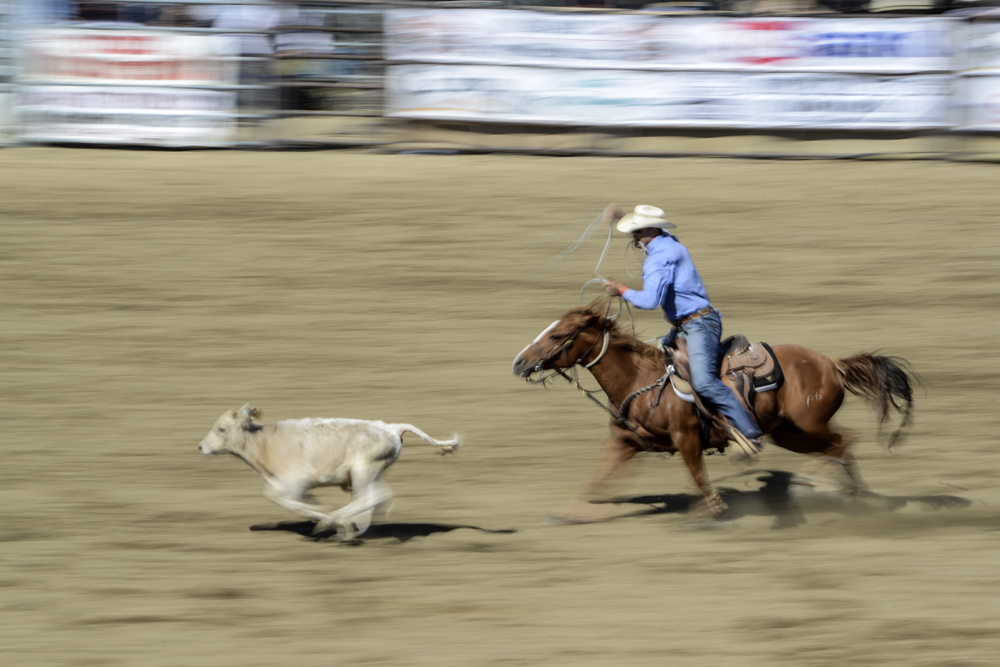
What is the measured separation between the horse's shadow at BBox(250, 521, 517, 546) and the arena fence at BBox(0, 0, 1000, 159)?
9.46 metres

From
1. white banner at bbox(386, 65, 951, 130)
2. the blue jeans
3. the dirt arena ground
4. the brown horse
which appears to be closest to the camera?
the dirt arena ground

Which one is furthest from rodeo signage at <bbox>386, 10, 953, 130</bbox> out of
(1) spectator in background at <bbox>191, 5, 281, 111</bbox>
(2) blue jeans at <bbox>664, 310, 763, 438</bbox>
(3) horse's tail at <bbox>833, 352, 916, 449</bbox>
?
(2) blue jeans at <bbox>664, 310, 763, 438</bbox>

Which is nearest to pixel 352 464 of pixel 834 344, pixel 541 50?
pixel 834 344

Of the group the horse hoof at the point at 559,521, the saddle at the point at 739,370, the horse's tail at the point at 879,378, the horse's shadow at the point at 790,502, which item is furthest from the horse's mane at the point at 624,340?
the horse's tail at the point at 879,378

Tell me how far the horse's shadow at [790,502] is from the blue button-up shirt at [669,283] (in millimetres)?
1316

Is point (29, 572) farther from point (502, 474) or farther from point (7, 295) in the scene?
point (7, 295)

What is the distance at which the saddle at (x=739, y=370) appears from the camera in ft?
23.9

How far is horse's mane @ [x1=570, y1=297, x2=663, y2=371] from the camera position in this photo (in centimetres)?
732

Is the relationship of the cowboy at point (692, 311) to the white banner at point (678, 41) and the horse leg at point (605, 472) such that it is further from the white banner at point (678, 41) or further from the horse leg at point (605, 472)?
the white banner at point (678, 41)

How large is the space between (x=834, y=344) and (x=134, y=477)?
657 centimetres

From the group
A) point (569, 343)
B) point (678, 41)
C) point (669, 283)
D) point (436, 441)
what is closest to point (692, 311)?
point (669, 283)

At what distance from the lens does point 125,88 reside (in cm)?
1534

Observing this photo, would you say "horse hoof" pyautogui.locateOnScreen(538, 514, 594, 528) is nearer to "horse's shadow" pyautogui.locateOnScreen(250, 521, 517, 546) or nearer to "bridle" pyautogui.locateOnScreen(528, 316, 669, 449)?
"horse's shadow" pyautogui.locateOnScreen(250, 521, 517, 546)

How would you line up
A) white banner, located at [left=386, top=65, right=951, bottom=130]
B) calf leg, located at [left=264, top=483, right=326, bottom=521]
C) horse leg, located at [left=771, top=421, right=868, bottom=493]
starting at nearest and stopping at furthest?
calf leg, located at [left=264, top=483, right=326, bottom=521] → horse leg, located at [left=771, top=421, right=868, bottom=493] → white banner, located at [left=386, top=65, right=951, bottom=130]
